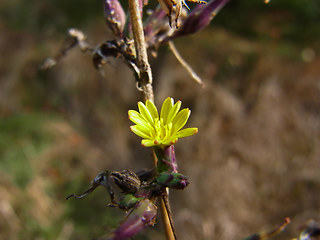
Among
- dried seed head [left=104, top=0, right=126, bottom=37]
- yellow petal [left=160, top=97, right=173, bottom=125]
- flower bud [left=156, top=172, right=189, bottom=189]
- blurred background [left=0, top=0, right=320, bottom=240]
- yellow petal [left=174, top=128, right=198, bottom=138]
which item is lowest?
blurred background [left=0, top=0, right=320, bottom=240]

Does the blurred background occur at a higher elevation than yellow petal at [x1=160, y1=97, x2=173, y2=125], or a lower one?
lower

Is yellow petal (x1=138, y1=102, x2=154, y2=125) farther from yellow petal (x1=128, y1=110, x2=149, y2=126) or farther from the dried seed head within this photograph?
the dried seed head

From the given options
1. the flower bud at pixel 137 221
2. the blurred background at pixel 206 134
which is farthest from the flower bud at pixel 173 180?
the blurred background at pixel 206 134

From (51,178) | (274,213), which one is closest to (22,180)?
(51,178)

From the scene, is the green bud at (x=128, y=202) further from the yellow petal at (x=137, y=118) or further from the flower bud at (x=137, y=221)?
the yellow petal at (x=137, y=118)

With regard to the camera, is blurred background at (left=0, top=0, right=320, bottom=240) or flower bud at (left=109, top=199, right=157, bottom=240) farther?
blurred background at (left=0, top=0, right=320, bottom=240)

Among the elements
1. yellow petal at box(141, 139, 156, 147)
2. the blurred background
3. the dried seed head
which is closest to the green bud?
yellow petal at box(141, 139, 156, 147)
